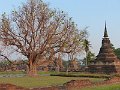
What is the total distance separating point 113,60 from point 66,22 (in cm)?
1775

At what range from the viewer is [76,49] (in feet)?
114

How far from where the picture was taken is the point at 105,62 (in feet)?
164

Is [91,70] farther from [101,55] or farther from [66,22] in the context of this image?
[66,22]

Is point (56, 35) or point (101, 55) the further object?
point (101, 55)

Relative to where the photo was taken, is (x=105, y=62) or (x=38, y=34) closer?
(x=38, y=34)

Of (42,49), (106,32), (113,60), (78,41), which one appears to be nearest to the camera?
(42,49)

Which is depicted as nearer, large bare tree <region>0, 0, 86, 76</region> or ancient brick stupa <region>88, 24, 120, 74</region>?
large bare tree <region>0, 0, 86, 76</region>

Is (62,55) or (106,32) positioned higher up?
(106,32)

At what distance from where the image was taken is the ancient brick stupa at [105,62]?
161ft

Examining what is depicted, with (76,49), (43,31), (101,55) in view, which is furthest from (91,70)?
(43,31)

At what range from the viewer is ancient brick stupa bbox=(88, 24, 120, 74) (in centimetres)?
4916

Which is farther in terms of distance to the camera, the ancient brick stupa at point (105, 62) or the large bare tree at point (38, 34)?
the ancient brick stupa at point (105, 62)

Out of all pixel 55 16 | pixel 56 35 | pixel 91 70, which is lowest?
pixel 91 70

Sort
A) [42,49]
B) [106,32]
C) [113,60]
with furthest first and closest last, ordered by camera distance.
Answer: [106,32]
[113,60]
[42,49]
